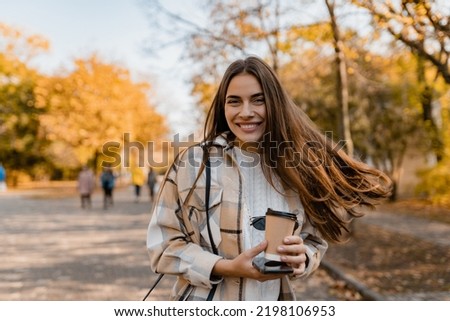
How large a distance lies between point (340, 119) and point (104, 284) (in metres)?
5.87

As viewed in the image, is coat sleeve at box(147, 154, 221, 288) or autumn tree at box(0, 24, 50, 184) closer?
coat sleeve at box(147, 154, 221, 288)

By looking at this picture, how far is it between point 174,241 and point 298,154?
1.99 ft

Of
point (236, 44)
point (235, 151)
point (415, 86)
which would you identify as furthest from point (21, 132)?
point (235, 151)

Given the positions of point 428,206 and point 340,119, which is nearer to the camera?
point 340,119

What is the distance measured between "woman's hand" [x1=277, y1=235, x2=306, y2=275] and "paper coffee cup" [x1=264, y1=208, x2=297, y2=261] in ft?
0.05

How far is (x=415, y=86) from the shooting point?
797 inches

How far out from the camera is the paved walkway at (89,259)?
645 cm

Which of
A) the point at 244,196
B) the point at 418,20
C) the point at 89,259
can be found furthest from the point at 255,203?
the point at 89,259

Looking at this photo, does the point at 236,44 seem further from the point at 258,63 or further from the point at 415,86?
the point at 415,86

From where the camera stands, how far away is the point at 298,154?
2.15 m

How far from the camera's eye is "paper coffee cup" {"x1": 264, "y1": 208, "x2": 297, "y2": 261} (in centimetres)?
181

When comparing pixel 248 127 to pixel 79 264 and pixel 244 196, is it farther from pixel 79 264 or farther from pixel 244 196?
pixel 79 264

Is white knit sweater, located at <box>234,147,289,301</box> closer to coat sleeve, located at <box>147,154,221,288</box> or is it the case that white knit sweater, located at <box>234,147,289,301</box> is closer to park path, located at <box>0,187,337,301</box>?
coat sleeve, located at <box>147,154,221,288</box>

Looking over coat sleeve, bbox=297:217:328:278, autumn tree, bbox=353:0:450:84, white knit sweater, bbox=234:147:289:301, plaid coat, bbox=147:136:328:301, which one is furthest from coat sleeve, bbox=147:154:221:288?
autumn tree, bbox=353:0:450:84
